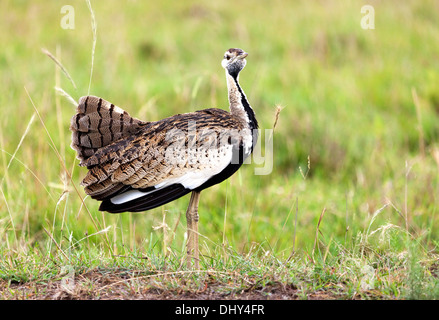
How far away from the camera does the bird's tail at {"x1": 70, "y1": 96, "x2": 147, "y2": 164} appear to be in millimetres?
3982

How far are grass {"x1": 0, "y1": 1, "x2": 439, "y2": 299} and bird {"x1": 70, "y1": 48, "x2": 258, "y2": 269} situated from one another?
0.24 m

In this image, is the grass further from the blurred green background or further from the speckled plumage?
the speckled plumage

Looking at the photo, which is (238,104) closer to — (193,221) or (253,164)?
(193,221)

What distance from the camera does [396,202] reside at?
6.14 m

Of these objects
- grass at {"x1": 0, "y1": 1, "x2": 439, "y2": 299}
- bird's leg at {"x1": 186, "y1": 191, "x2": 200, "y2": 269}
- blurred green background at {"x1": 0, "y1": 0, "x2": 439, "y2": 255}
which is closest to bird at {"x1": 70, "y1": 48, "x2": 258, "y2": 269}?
bird's leg at {"x1": 186, "y1": 191, "x2": 200, "y2": 269}

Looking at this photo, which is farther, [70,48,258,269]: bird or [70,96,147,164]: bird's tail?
[70,96,147,164]: bird's tail

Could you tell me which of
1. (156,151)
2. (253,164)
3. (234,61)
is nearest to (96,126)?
(156,151)

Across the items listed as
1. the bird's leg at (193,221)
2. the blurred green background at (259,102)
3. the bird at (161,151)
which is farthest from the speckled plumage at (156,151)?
the blurred green background at (259,102)

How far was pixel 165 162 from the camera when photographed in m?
3.79

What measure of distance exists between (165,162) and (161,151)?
84 millimetres

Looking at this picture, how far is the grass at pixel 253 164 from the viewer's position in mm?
3718

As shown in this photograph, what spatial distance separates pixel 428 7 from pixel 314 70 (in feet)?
11.4

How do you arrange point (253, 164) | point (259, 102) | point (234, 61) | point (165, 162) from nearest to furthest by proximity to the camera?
point (165, 162)
point (234, 61)
point (253, 164)
point (259, 102)
